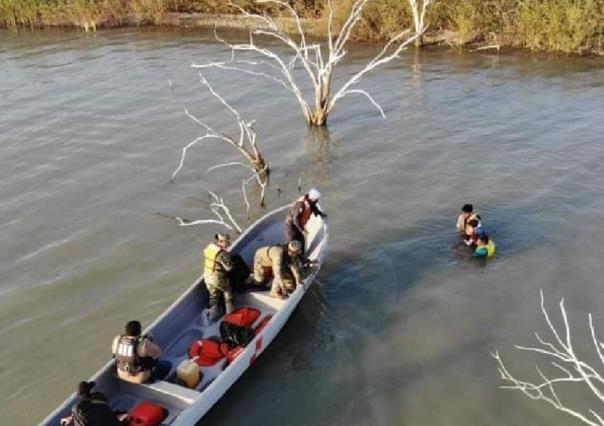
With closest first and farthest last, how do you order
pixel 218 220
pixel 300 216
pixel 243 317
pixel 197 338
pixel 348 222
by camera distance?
pixel 197 338 < pixel 243 317 < pixel 300 216 < pixel 348 222 < pixel 218 220

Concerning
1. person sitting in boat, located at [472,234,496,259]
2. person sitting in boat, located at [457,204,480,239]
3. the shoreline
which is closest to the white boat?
person sitting in boat, located at [457,204,480,239]

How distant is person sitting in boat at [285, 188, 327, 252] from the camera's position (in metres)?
12.9

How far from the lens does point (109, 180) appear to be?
18094 mm

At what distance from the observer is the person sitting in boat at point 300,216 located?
42.2ft

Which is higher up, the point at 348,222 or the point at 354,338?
the point at 348,222

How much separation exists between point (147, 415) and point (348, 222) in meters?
7.50

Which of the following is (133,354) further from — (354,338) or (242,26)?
(242,26)

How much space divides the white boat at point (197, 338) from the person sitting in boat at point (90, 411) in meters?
0.59

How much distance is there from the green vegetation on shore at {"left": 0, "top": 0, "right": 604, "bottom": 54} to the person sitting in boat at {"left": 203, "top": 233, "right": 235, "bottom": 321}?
1861 centimetres

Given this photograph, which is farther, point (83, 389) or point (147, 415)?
point (147, 415)

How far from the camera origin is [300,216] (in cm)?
1298

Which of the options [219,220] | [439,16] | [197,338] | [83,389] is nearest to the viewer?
[83,389]

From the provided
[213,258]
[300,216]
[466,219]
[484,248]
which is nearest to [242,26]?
[466,219]

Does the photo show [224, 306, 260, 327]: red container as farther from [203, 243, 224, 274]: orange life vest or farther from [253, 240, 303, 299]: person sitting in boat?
[203, 243, 224, 274]: orange life vest
